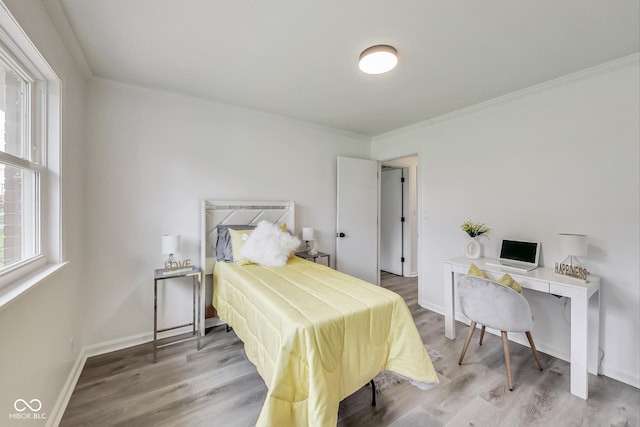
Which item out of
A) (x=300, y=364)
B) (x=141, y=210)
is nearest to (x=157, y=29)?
(x=141, y=210)

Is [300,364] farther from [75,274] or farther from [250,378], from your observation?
[75,274]

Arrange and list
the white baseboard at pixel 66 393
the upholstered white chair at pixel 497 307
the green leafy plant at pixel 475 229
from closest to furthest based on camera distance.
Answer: the white baseboard at pixel 66 393 → the upholstered white chair at pixel 497 307 → the green leafy plant at pixel 475 229

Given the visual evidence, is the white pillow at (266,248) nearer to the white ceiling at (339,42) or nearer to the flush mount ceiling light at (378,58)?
the white ceiling at (339,42)

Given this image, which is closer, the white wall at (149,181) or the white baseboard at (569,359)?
the white baseboard at (569,359)

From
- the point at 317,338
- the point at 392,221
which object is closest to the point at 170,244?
the point at 317,338

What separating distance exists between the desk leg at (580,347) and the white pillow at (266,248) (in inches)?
93.6

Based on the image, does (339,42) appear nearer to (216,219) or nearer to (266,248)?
(266,248)

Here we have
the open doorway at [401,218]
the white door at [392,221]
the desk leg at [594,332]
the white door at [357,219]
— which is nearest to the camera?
the desk leg at [594,332]

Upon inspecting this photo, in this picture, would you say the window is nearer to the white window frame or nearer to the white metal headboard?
the white window frame

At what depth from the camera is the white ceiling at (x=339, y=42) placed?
60.7 inches

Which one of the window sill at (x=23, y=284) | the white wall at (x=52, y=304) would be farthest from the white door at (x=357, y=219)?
the window sill at (x=23, y=284)

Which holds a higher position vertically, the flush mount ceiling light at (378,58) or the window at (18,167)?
the flush mount ceiling light at (378,58)

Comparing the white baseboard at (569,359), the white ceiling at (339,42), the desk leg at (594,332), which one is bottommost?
the white baseboard at (569,359)

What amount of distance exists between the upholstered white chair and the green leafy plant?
835 millimetres
